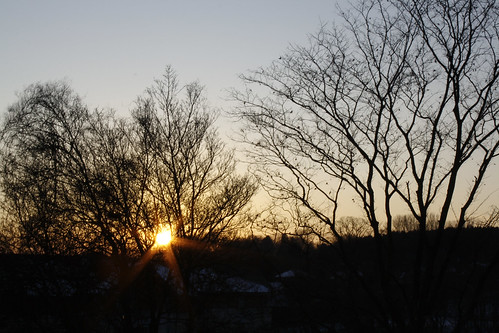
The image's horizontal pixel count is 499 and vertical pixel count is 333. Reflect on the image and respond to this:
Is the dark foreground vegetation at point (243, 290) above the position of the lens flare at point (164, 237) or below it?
below

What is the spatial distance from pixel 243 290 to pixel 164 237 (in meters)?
3.55

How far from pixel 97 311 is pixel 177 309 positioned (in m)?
3.36

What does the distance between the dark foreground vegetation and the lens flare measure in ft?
1.97

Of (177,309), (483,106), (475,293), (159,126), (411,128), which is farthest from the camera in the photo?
(159,126)

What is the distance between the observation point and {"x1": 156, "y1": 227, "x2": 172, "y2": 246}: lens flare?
1500 cm

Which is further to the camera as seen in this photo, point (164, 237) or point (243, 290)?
point (243, 290)

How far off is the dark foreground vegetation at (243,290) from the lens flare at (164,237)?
599mm

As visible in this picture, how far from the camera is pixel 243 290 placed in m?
16.6

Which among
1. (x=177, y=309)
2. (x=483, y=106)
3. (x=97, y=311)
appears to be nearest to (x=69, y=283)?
(x=97, y=311)

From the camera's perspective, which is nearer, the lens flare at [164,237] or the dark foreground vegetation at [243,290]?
the dark foreground vegetation at [243,290]

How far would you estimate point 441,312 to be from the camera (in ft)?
26.1

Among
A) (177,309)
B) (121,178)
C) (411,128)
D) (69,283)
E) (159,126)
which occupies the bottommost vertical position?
(177,309)

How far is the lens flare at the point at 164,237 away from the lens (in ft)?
49.2

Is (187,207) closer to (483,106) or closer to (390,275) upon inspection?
(390,275)
